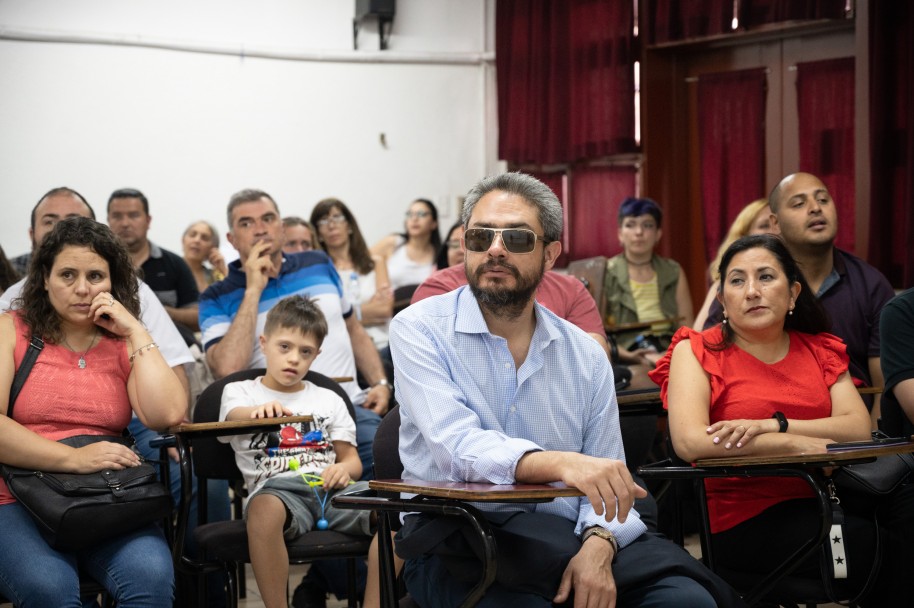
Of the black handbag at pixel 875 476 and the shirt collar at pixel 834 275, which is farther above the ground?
the shirt collar at pixel 834 275

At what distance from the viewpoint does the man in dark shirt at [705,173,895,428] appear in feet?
12.1

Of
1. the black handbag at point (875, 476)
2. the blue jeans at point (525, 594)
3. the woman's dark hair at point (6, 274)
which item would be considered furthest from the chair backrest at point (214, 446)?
the black handbag at point (875, 476)

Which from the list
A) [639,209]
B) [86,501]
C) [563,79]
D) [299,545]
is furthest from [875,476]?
[563,79]

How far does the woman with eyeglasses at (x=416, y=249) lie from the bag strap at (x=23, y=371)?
11.9ft

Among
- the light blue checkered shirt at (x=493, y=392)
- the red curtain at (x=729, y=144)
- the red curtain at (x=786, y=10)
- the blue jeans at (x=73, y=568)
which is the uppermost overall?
the red curtain at (x=786, y=10)

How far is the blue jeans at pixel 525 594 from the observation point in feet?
7.13

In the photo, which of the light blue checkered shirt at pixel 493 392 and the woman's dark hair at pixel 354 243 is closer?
the light blue checkered shirt at pixel 493 392

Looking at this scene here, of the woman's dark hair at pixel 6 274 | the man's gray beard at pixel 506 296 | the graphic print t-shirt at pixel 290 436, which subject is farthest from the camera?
the woman's dark hair at pixel 6 274

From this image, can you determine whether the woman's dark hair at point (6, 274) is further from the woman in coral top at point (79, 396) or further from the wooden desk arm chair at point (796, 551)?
the wooden desk arm chair at point (796, 551)

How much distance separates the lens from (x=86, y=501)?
2.71 metres

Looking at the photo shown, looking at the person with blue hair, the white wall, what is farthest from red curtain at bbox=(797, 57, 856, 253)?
the white wall

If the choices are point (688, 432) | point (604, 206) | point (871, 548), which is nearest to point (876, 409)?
point (871, 548)

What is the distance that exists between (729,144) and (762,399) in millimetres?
4032

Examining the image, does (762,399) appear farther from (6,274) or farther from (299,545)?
(6,274)
